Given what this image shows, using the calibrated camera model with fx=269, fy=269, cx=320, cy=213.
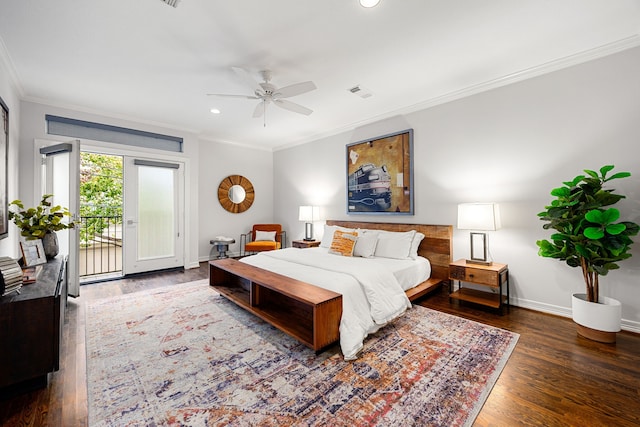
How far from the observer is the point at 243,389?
5.87ft

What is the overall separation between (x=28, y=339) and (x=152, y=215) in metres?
3.52

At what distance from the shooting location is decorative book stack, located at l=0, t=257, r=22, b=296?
1771 mm

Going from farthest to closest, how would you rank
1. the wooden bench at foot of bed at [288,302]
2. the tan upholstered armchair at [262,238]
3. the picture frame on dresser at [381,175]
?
the tan upholstered armchair at [262,238] → the picture frame on dresser at [381,175] → the wooden bench at foot of bed at [288,302]

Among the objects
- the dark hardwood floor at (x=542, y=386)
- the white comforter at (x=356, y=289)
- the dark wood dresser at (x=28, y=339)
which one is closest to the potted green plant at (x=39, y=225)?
the dark hardwood floor at (x=542, y=386)

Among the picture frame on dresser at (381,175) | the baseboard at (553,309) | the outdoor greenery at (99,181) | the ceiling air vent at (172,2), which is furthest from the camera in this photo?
the outdoor greenery at (99,181)

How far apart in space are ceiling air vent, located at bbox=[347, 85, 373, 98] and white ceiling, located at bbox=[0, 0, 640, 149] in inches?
3.4

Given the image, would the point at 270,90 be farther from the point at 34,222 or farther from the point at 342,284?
the point at 34,222

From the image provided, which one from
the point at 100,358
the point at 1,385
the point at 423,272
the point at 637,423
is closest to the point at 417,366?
the point at 637,423

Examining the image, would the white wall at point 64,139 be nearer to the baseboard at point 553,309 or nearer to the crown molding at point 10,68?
the crown molding at point 10,68

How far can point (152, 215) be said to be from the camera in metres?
4.96

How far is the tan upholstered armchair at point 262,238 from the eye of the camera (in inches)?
218

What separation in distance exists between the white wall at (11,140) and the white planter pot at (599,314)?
221 inches

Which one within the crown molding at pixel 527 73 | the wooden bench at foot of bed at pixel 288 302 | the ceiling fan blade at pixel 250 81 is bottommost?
the wooden bench at foot of bed at pixel 288 302

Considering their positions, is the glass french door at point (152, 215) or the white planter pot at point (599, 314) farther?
the glass french door at point (152, 215)
